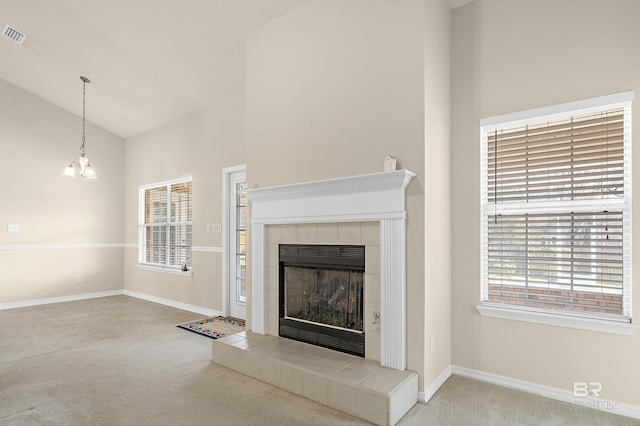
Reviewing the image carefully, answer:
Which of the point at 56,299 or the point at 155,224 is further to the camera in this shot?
the point at 155,224

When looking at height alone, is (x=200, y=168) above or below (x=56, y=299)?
above

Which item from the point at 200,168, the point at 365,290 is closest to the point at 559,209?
the point at 365,290

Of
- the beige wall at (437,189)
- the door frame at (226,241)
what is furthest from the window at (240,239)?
the beige wall at (437,189)

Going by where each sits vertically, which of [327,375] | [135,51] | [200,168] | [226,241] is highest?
[135,51]

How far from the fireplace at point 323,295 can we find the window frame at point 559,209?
1013 mm

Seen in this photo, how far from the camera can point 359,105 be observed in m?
2.93

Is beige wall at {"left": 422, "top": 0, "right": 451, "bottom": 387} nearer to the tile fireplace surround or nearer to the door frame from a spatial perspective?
the tile fireplace surround

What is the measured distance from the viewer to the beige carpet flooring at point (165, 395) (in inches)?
92.9

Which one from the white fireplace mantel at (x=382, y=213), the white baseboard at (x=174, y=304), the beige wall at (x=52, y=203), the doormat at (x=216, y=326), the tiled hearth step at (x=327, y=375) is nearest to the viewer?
the tiled hearth step at (x=327, y=375)

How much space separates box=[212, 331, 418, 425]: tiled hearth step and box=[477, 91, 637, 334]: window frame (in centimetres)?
96

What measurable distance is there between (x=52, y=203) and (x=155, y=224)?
166 centimetres

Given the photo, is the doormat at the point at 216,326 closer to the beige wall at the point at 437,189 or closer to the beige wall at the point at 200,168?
the beige wall at the point at 200,168

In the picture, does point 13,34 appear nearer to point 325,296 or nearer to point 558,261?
point 325,296

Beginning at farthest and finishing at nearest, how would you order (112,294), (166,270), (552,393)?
1. (112,294)
2. (166,270)
3. (552,393)
